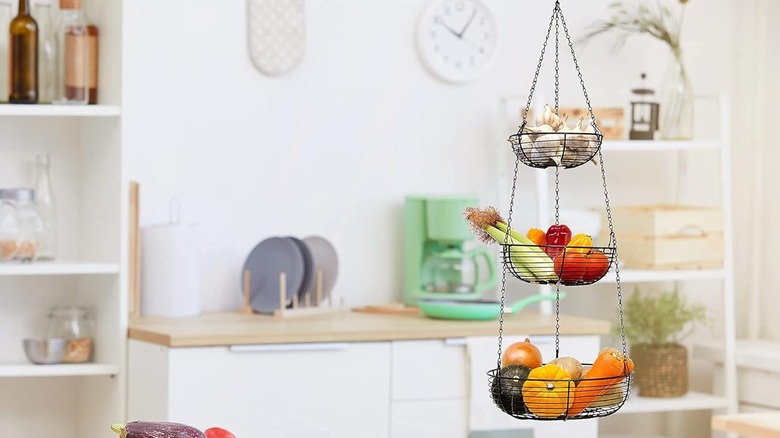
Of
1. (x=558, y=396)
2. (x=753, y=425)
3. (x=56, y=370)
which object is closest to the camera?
(x=558, y=396)

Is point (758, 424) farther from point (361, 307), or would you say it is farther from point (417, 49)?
point (417, 49)

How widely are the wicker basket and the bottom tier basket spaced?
2512mm

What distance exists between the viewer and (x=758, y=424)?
274 cm

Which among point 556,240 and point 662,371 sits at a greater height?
point 556,240

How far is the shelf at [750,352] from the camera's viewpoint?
395 centimetres

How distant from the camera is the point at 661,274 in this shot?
3945 millimetres

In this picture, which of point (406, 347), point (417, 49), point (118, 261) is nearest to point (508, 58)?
point (417, 49)

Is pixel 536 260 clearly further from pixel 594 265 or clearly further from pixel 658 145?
pixel 658 145

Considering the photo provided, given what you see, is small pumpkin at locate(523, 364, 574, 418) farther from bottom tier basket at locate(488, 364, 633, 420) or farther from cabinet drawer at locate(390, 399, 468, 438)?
cabinet drawer at locate(390, 399, 468, 438)

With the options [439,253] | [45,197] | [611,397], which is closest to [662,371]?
[439,253]

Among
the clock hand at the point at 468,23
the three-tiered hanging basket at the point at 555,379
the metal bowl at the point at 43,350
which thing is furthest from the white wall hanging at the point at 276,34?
the three-tiered hanging basket at the point at 555,379

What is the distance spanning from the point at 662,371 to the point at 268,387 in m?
1.49

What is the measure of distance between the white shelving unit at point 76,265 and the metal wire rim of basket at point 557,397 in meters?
1.98

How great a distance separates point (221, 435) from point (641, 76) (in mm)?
2827
